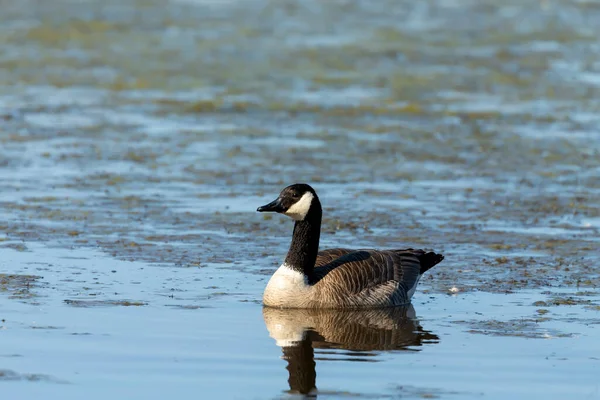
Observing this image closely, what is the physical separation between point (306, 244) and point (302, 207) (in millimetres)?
341

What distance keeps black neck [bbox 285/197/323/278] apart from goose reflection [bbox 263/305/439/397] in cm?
42

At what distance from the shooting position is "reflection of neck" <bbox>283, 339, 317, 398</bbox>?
8164mm

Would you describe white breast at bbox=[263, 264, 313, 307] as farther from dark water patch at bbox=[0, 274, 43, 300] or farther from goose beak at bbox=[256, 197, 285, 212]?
dark water patch at bbox=[0, 274, 43, 300]

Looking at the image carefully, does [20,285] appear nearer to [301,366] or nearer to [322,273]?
[322,273]

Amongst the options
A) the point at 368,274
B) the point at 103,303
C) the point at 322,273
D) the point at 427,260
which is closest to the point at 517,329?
the point at 368,274

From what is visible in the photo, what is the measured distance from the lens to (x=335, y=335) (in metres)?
9.83

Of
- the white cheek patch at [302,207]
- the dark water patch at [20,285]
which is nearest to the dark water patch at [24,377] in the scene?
the dark water patch at [20,285]

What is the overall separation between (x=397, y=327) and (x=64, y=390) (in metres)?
3.30

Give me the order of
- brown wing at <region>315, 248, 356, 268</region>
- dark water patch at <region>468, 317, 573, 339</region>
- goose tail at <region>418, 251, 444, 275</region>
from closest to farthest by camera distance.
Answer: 1. dark water patch at <region>468, 317, 573, 339</region>
2. brown wing at <region>315, 248, 356, 268</region>
3. goose tail at <region>418, 251, 444, 275</region>

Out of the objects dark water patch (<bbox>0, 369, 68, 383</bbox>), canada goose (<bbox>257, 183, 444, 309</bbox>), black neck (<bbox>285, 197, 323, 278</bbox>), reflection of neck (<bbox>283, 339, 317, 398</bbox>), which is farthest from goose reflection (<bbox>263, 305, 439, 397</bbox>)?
dark water patch (<bbox>0, 369, 68, 383</bbox>)

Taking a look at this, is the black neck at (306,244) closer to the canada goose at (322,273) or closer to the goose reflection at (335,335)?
the canada goose at (322,273)

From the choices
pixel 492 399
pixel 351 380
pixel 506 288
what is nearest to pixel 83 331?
pixel 351 380

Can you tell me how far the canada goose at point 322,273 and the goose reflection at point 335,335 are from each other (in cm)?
10

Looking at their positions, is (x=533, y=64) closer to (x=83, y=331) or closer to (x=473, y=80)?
(x=473, y=80)
